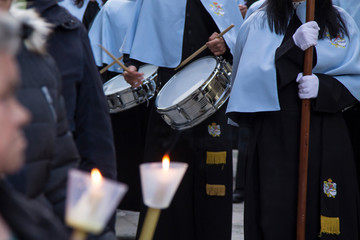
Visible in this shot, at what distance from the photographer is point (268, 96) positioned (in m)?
3.73

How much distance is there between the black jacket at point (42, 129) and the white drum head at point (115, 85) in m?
2.89

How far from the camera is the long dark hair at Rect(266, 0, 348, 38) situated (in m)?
3.79

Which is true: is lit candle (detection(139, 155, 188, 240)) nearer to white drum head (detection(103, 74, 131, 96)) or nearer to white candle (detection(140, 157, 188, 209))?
white candle (detection(140, 157, 188, 209))

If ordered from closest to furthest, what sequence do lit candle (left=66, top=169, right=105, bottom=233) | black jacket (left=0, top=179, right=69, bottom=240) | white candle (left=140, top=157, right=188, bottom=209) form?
1. lit candle (left=66, top=169, right=105, bottom=233)
2. white candle (left=140, top=157, right=188, bottom=209)
3. black jacket (left=0, top=179, right=69, bottom=240)

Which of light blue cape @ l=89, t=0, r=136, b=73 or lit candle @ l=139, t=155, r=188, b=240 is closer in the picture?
lit candle @ l=139, t=155, r=188, b=240

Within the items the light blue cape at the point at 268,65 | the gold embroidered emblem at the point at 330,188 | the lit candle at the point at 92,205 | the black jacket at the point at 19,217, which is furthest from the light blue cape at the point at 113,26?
the lit candle at the point at 92,205

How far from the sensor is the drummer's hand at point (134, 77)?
4.47 m

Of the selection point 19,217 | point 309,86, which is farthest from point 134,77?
point 19,217

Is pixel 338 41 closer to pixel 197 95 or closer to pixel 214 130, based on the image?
pixel 197 95

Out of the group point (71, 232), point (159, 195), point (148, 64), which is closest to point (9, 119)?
point (159, 195)

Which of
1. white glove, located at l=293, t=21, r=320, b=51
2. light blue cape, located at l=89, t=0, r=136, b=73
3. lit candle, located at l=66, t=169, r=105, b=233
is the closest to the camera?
lit candle, located at l=66, t=169, r=105, b=233

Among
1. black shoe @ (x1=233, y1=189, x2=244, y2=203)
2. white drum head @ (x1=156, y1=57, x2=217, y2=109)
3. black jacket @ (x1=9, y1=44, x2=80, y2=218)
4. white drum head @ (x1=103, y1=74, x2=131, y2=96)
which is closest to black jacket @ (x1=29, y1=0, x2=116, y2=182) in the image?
black jacket @ (x1=9, y1=44, x2=80, y2=218)

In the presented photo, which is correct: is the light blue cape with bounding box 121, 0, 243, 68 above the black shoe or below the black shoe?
above

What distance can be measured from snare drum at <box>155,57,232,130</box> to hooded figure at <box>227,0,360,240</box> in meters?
0.31
